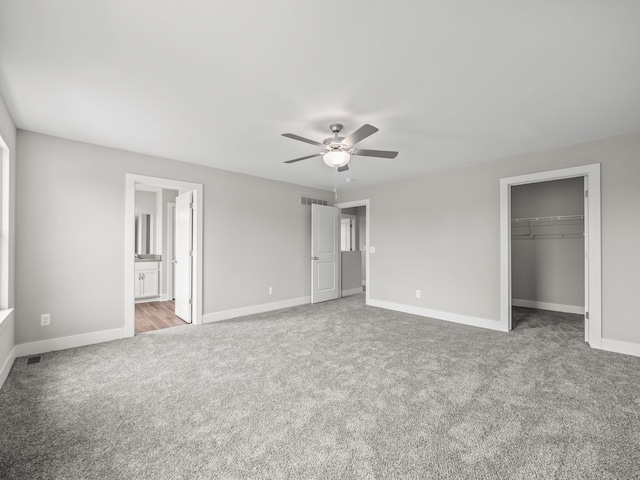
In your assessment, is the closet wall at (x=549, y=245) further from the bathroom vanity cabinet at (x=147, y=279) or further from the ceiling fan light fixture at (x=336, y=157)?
the bathroom vanity cabinet at (x=147, y=279)

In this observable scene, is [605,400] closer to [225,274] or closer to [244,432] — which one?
[244,432]

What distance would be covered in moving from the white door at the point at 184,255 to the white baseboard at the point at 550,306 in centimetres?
612

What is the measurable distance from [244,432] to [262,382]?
2.33 ft

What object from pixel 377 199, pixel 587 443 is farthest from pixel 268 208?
pixel 587 443

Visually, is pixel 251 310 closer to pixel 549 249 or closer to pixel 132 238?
pixel 132 238

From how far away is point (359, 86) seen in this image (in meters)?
2.31

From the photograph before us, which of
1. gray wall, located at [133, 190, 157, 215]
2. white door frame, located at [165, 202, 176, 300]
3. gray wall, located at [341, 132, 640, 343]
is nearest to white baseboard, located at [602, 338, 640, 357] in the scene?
gray wall, located at [341, 132, 640, 343]

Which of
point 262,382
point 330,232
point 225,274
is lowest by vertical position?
point 262,382

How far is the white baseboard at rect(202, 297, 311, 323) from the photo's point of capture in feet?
15.4

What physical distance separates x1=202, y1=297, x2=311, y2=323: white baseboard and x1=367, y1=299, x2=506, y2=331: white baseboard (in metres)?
1.46

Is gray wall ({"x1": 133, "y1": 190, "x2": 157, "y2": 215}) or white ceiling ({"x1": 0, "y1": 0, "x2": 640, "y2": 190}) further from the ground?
white ceiling ({"x1": 0, "y1": 0, "x2": 640, "y2": 190})

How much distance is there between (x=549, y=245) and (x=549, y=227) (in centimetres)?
34

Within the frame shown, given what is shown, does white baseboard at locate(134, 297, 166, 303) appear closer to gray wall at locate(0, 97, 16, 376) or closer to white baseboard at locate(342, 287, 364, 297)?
gray wall at locate(0, 97, 16, 376)

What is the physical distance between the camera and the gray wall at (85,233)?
326 centimetres
